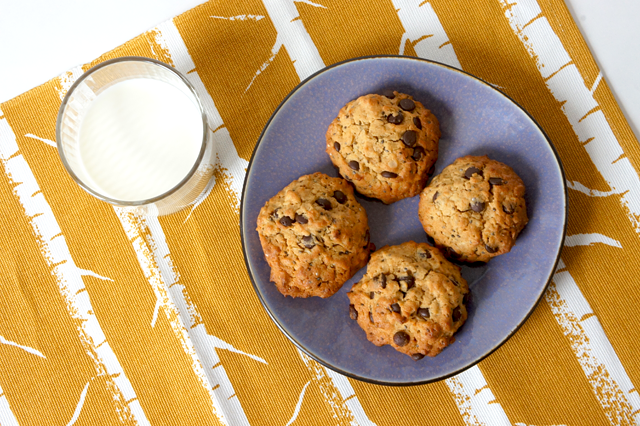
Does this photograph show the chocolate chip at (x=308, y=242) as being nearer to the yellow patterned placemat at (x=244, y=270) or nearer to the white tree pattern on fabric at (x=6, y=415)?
the yellow patterned placemat at (x=244, y=270)

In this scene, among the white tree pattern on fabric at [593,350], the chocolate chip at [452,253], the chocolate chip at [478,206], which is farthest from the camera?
the white tree pattern on fabric at [593,350]

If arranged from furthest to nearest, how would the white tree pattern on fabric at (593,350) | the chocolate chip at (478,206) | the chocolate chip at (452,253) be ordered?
the white tree pattern on fabric at (593,350) < the chocolate chip at (452,253) < the chocolate chip at (478,206)

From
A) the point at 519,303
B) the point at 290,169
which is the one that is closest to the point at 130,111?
the point at 290,169

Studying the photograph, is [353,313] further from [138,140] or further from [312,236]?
[138,140]

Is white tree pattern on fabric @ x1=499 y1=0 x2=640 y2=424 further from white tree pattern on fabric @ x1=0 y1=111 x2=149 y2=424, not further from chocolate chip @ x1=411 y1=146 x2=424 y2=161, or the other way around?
white tree pattern on fabric @ x1=0 y1=111 x2=149 y2=424

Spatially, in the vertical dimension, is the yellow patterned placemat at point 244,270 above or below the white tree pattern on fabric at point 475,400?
above

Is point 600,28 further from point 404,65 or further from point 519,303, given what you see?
point 519,303

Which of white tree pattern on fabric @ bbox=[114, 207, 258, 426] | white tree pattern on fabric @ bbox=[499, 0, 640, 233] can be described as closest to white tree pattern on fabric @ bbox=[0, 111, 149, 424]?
white tree pattern on fabric @ bbox=[114, 207, 258, 426]

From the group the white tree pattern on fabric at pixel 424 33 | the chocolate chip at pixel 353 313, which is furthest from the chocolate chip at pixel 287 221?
the white tree pattern on fabric at pixel 424 33

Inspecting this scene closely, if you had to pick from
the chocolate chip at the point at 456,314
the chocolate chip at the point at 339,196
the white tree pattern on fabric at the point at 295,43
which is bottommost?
the chocolate chip at the point at 456,314
